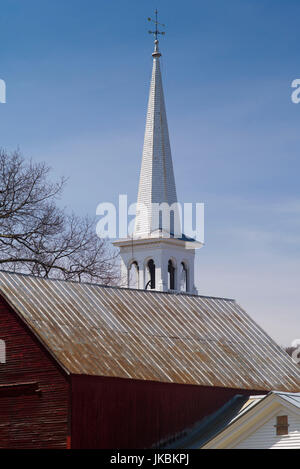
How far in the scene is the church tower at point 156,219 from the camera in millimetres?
80875

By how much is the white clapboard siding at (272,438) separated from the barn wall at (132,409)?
12.9 feet

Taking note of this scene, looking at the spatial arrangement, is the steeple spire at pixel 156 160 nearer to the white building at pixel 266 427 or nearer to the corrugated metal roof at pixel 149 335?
the corrugated metal roof at pixel 149 335

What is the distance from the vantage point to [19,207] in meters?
54.7

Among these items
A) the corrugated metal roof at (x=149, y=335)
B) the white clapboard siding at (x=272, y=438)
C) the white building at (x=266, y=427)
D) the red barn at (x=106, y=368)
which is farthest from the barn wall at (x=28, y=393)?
the white clapboard siding at (x=272, y=438)

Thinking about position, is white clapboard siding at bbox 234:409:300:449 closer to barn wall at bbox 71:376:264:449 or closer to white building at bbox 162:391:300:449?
white building at bbox 162:391:300:449

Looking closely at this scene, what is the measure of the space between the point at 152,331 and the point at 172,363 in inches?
78.6

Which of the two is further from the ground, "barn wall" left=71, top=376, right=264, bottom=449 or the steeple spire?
the steeple spire

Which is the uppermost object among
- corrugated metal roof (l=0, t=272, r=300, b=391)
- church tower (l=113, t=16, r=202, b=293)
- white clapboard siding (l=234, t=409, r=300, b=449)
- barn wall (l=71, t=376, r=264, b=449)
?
church tower (l=113, t=16, r=202, b=293)

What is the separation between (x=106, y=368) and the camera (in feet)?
128

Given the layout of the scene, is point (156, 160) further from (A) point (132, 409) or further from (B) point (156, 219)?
(A) point (132, 409)

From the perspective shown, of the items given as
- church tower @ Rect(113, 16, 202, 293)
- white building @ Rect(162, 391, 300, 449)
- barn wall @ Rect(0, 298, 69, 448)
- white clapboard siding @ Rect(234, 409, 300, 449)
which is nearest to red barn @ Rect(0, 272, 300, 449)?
barn wall @ Rect(0, 298, 69, 448)

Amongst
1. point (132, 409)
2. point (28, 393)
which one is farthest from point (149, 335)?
point (28, 393)

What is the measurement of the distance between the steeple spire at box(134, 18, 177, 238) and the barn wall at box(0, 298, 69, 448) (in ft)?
137

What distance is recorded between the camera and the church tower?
80.9 meters
